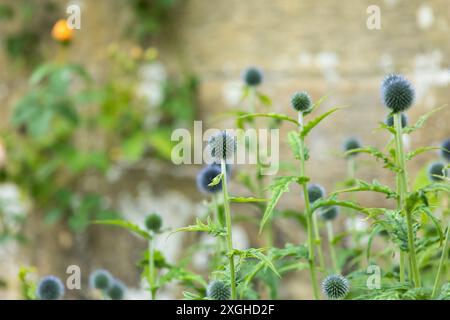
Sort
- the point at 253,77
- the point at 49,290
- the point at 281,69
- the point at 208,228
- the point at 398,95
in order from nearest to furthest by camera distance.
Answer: the point at 208,228 < the point at 398,95 < the point at 49,290 < the point at 253,77 < the point at 281,69

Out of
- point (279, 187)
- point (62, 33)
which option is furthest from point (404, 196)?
point (62, 33)

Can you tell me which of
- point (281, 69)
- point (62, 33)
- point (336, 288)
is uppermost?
point (62, 33)

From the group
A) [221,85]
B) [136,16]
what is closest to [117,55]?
[136,16]

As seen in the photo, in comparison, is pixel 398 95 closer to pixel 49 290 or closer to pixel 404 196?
pixel 404 196

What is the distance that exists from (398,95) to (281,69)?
5.11 ft

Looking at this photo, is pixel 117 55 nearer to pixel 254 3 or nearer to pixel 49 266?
pixel 254 3

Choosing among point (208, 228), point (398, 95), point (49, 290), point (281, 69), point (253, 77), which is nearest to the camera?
point (208, 228)

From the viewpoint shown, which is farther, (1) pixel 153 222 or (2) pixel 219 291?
(1) pixel 153 222

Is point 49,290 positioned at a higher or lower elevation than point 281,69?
lower

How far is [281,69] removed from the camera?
105 inches

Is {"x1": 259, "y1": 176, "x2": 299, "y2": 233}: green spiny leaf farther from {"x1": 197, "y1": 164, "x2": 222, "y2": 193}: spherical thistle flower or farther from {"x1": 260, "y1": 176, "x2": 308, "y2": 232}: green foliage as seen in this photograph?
{"x1": 197, "y1": 164, "x2": 222, "y2": 193}: spherical thistle flower

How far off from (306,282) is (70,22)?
141 cm
